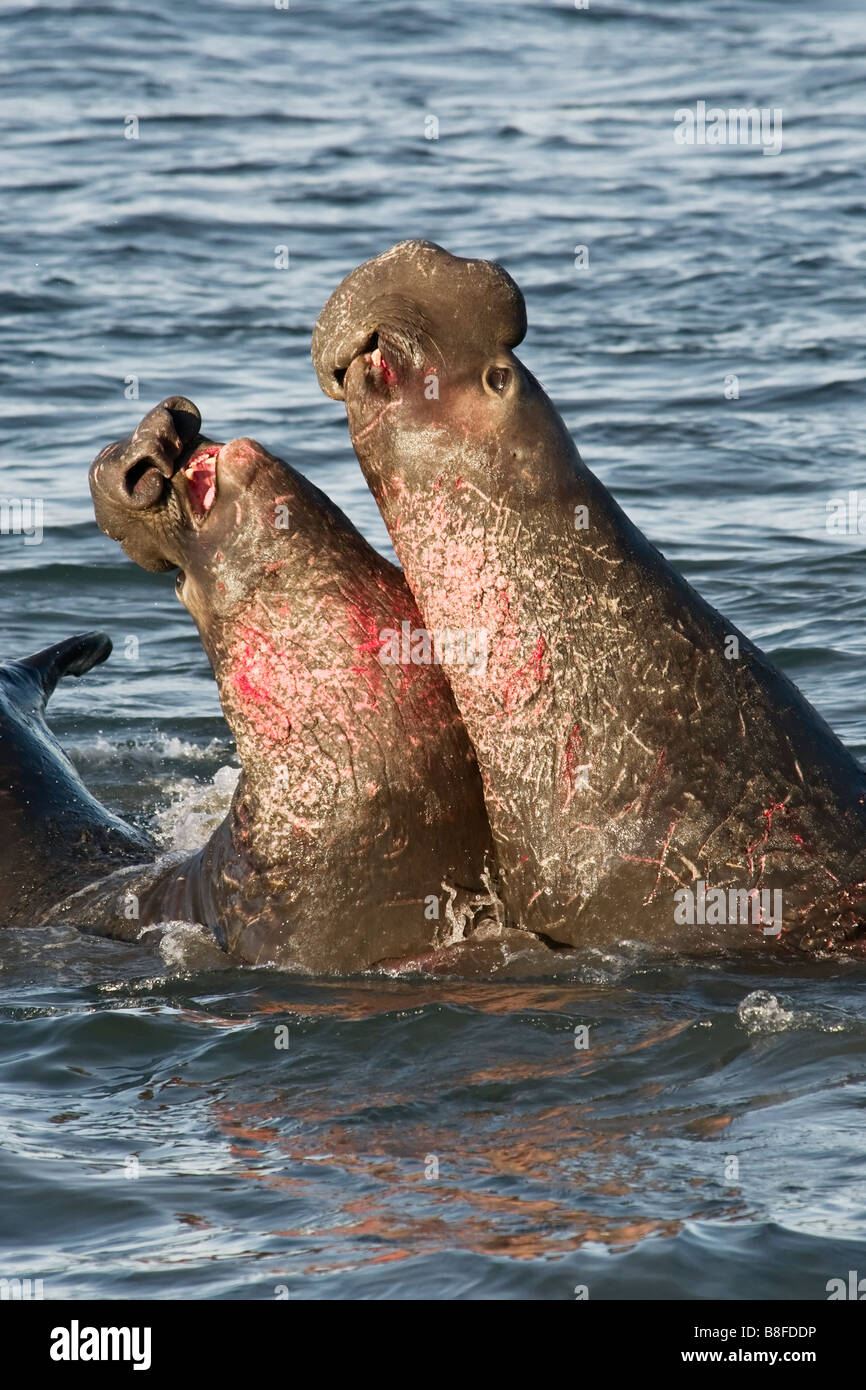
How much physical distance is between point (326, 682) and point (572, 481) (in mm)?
1013

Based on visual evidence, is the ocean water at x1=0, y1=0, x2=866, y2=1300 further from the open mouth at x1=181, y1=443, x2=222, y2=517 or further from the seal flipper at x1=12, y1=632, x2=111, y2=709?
the open mouth at x1=181, y1=443, x2=222, y2=517

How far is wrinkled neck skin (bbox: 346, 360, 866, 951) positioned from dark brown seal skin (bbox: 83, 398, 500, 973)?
230 millimetres

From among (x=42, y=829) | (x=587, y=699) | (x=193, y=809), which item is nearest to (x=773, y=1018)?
(x=587, y=699)

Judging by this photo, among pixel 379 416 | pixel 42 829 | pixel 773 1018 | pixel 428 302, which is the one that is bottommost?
pixel 773 1018

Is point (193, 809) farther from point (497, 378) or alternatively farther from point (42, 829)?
point (497, 378)

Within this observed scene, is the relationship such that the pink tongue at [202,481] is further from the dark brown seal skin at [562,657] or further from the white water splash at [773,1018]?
the white water splash at [773,1018]

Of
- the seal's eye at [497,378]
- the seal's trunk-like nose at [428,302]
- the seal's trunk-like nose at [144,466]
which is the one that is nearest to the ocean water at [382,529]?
the seal's trunk-like nose at [144,466]

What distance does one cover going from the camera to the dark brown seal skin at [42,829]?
7332mm

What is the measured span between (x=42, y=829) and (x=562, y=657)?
277 cm

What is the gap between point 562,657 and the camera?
5672mm

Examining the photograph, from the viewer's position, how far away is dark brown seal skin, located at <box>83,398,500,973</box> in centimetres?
596

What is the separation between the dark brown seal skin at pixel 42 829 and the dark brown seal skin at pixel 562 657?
2.28 meters

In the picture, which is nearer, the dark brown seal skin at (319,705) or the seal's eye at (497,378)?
the seal's eye at (497,378)

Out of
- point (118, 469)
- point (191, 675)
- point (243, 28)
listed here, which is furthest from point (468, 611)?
point (243, 28)
